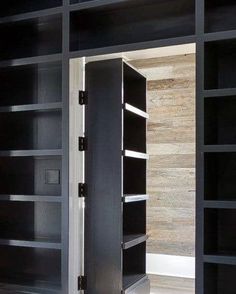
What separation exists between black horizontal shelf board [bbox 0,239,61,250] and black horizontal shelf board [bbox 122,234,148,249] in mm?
537

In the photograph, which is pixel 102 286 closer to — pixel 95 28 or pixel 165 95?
pixel 95 28

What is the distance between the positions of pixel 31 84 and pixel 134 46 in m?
1.02

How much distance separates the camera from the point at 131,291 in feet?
10.5

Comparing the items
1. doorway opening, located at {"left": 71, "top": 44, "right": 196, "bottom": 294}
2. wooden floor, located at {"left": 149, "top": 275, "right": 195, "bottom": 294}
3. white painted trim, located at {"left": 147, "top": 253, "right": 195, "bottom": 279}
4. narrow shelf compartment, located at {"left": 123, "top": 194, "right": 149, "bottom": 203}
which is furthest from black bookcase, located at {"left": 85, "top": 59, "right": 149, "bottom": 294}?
white painted trim, located at {"left": 147, "top": 253, "right": 195, "bottom": 279}

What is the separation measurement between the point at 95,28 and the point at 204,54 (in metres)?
0.95

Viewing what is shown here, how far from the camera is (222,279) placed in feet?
8.50

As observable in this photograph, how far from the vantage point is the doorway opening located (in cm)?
459

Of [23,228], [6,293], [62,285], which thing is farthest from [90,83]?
[6,293]

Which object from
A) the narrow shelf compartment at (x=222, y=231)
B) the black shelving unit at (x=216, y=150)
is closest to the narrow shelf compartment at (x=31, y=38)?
the black shelving unit at (x=216, y=150)

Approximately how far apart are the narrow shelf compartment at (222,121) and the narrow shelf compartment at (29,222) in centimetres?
131

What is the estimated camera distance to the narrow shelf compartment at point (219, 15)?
2.60 m

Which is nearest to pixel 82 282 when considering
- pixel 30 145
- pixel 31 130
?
pixel 30 145

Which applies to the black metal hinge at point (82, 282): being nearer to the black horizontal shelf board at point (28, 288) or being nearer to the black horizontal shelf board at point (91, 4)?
the black horizontal shelf board at point (28, 288)

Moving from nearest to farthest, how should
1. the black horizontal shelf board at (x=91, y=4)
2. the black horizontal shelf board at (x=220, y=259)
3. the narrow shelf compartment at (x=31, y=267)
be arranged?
the black horizontal shelf board at (x=220, y=259) < the black horizontal shelf board at (x=91, y=4) < the narrow shelf compartment at (x=31, y=267)
